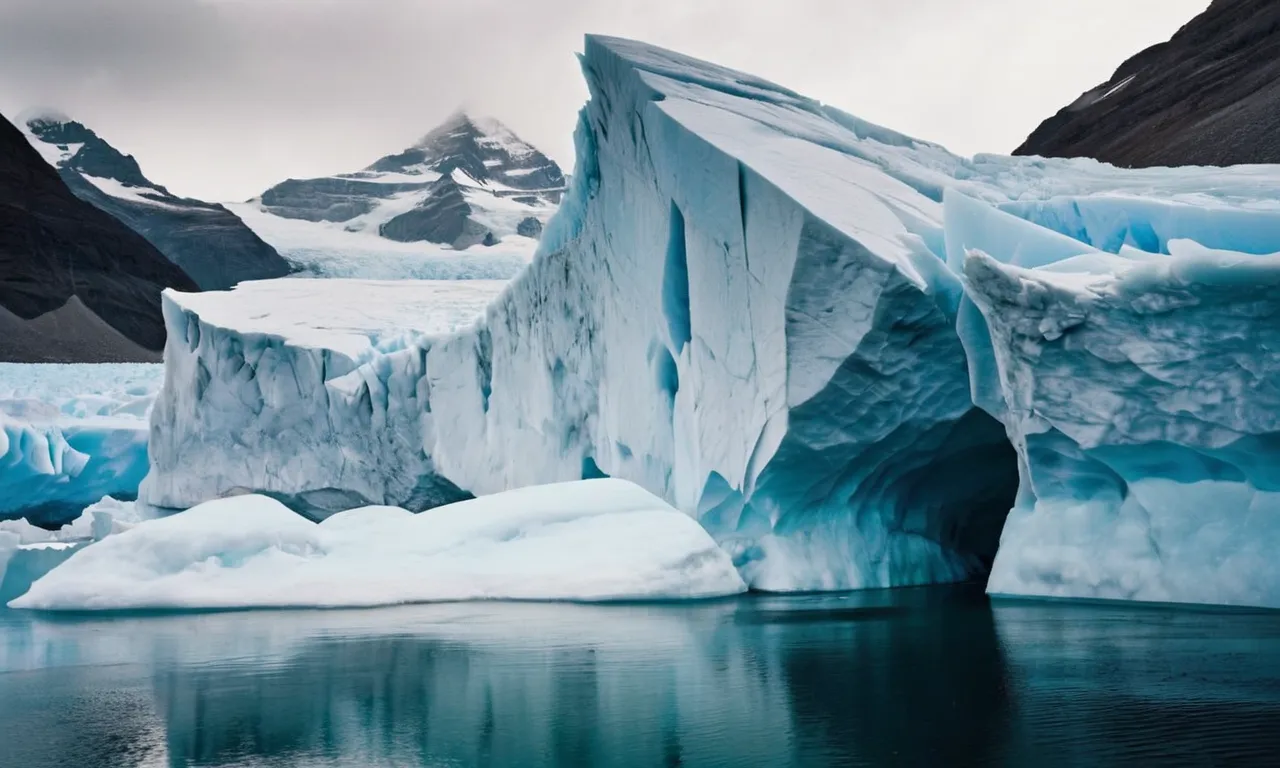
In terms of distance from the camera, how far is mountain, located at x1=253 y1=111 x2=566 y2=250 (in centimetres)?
6700

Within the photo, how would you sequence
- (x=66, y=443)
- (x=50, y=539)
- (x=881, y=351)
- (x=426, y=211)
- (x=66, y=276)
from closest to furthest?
(x=881, y=351)
(x=50, y=539)
(x=66, y=443)
(x=66, y=276)
(x=426, y=211)

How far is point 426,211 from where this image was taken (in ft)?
228

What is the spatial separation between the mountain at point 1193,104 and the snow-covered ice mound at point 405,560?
29354 mm

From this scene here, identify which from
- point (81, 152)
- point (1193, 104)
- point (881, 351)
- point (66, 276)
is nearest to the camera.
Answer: point (881, 351)

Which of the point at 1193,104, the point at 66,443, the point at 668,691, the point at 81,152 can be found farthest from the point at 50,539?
the point at 81,152

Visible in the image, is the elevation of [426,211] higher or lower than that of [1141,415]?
higher

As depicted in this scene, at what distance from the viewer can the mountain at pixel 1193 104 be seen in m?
37.1

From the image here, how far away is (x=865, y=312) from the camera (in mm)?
9414

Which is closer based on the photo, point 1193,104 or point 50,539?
point 50,539

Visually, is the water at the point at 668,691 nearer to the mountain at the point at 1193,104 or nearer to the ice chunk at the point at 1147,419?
the ice chunk at the point at 1147,419

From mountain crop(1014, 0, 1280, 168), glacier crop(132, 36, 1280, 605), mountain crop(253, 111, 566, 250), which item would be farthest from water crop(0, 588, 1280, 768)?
mountain crop(253, 111, 566, 250)

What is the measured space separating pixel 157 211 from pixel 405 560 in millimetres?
75116

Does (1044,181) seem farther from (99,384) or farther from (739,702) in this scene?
(99,384)

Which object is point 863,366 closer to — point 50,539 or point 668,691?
point 668,691
